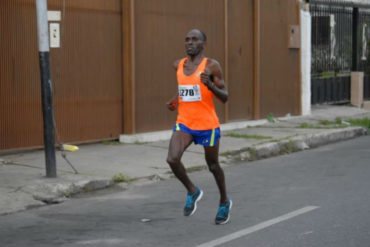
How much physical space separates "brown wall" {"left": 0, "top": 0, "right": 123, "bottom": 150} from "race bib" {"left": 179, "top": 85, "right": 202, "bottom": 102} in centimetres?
481

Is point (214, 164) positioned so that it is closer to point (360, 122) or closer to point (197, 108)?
point (197, 108)

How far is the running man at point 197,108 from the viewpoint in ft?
23.3

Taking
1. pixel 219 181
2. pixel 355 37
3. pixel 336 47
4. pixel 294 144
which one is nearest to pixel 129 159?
pixel 294 144

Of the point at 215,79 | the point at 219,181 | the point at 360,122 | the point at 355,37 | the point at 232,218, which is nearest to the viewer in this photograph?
the point at 215,79

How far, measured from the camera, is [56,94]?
1194cm

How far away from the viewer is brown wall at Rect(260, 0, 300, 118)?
55.1 ft

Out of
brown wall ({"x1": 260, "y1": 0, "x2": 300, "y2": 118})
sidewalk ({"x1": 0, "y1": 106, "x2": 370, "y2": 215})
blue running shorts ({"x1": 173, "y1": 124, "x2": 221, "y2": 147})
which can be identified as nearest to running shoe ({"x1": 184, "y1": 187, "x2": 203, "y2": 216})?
blue running shorts ({"x1": 173, "y1": 124, "x2": 221, "y2": 147})

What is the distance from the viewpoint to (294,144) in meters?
13.4

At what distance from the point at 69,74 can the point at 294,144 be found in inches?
166

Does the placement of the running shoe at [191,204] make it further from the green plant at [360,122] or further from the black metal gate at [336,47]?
the black metal gate at [336,47]

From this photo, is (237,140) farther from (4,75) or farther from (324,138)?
(4,75)

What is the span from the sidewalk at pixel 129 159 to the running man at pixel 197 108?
7.02 ft

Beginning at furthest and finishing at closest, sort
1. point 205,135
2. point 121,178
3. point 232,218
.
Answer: point 121,178 < point 232,218 < point 205,135

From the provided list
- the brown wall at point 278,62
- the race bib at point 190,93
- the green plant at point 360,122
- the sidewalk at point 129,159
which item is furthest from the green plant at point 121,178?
the green plant at point 360,122
